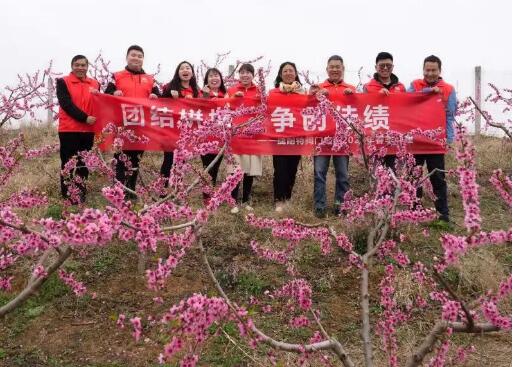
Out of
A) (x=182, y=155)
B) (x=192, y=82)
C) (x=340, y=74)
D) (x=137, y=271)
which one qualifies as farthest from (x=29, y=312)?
(x=340, y=74)

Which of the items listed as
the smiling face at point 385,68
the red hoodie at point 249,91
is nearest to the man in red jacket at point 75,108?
the red hoodie at point 249,91

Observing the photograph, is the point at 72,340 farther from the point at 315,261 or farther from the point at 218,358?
the point at 315,261

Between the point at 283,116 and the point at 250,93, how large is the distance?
55 cm

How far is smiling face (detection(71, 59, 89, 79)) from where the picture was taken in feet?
21.6

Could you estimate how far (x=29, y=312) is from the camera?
4523mm

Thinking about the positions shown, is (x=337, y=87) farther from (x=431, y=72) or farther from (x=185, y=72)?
(x=185, y=72)

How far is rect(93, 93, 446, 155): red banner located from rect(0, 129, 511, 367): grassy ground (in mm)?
934

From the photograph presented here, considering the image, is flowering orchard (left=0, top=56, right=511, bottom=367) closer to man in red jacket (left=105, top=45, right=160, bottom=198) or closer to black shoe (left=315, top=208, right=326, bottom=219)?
black shoe (left=315, top=208, right=326, bottom=219)

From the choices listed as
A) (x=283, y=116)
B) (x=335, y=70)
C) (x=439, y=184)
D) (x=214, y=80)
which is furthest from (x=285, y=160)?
(x=439, y=184)

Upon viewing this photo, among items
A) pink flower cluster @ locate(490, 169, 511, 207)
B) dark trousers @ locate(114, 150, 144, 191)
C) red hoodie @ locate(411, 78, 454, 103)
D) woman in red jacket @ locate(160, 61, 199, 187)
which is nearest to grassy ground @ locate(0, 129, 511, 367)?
dark trousers @ locate(114, 150, 144, 191)

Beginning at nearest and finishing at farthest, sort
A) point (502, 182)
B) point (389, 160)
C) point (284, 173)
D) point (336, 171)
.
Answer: point (502, 182) → point (336, 171) → point (389, 160) → point (284, 173)

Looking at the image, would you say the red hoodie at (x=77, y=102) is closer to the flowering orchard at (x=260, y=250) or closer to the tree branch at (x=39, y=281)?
the flowering orchard at (x=260, y=250)

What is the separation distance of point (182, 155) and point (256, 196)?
4.18 meters

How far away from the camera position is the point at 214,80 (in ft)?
23.1
